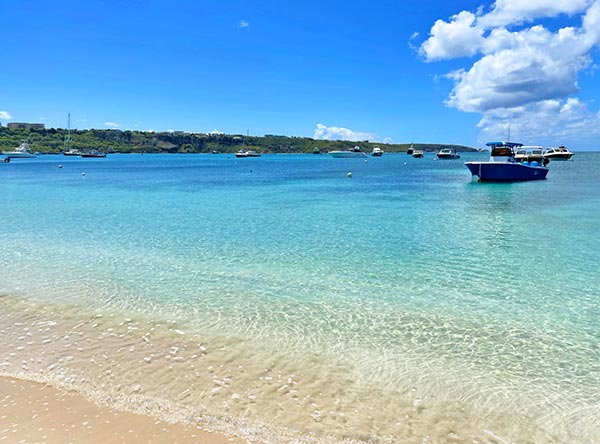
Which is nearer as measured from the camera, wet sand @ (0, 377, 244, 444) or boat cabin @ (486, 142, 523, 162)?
wet sand @ (0, 377, 244, 444)

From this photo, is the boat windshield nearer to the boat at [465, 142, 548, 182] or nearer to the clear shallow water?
the boat at [465, 142, 548, 182]

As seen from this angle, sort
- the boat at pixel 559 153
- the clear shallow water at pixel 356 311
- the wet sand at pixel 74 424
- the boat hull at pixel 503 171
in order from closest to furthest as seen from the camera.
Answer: the wet sand at pixel 74 424 < the clear shallow water at pixel 356 311 < the boat hull at pixel 503 171 < the boat at pixel 559 153

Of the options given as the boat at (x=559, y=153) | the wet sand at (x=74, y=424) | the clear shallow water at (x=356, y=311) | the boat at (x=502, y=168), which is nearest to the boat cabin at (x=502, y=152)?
the boat at (x=502, y=168)

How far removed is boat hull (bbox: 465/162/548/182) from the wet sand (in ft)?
151

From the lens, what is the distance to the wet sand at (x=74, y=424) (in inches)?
185

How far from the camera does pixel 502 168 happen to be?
44.2 meters

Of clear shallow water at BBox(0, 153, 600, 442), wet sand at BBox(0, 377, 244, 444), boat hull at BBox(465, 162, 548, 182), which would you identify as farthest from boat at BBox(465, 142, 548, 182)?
wet sand at BBox(0, 377, 244, 444)

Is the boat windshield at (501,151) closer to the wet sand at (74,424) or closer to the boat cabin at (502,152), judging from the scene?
the boat cabin at (502,152)

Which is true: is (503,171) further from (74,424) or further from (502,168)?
(74,424)

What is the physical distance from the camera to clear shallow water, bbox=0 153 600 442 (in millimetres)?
5539

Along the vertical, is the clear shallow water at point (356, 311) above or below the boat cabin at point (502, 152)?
below

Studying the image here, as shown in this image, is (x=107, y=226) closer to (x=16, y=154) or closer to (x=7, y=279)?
(x=7, y=279)

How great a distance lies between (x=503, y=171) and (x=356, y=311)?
137 ft

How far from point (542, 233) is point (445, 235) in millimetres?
4385
